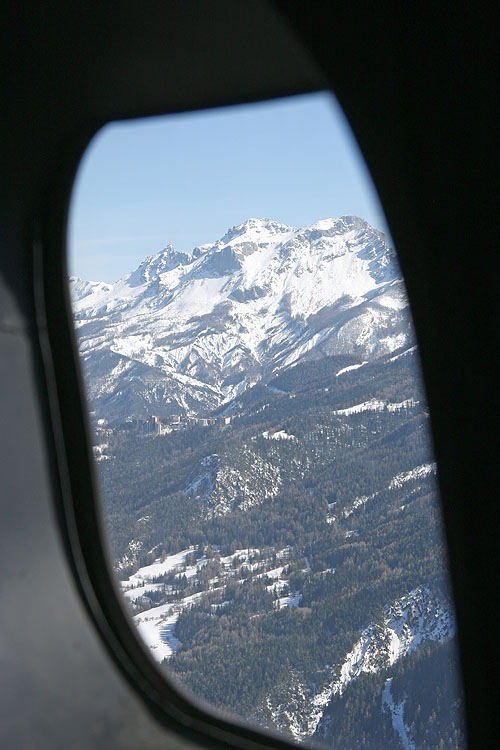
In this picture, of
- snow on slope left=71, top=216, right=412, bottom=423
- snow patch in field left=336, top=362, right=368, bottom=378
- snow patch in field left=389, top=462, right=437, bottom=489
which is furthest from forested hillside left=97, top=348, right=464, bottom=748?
snow on slope left=71, top=216, right=412, bottom=423

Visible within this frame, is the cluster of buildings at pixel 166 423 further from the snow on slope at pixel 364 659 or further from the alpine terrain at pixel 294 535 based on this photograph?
the snow on slope at pixel 364 659

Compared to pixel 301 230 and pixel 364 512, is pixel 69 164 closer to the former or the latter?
pixel 364 512

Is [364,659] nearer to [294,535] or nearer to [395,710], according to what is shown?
[395,710]

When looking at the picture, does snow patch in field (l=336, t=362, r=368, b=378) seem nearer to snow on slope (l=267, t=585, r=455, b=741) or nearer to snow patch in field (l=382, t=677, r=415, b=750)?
snow on slope (l=267, t=585, r=455, b=741)

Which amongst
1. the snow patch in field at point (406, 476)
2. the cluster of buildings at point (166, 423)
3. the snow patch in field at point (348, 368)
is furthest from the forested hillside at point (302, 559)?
the cluster of buildings at point (166, 423)

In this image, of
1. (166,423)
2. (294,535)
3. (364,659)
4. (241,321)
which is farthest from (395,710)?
(241,321)

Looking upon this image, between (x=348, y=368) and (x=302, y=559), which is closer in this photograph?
(x=302, y=559)

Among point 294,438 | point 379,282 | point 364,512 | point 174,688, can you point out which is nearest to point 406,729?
point 364,512
